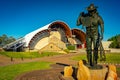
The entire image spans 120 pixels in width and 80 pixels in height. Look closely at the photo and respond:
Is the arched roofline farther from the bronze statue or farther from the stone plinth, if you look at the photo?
the stone plinth

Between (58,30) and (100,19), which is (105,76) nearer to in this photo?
(100,19)

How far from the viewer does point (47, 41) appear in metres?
60.6

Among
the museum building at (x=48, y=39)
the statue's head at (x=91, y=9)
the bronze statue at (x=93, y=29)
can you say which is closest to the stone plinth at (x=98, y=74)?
the bronze statue at (x=93, y=29)

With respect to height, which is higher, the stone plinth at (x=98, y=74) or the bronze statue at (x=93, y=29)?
the bronze statue at (x=93, y=29)

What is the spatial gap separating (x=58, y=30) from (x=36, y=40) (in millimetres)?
9458

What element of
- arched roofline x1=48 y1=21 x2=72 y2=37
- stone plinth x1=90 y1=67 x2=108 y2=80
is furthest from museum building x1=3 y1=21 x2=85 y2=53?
stone plinth x1=90 y1=67 x2=108 y2=80

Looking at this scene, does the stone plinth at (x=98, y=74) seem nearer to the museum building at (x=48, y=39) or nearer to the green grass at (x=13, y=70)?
the green grass at (x=13, y=70)

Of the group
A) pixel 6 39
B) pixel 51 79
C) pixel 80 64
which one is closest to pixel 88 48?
pixel 80 64

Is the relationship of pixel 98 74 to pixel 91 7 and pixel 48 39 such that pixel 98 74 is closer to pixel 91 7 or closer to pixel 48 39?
pixel 91 7

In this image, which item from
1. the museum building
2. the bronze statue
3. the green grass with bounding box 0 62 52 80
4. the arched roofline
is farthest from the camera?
the arched roofline

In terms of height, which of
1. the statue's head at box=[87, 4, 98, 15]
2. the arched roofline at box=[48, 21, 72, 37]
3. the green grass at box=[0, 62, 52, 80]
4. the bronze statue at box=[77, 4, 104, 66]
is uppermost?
the arched roofline at box=[48, 21, 72, 37]

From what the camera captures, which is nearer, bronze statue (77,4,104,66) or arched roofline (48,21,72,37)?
bronze statue (77,4,104,66)

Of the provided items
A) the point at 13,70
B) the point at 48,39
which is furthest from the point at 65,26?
the point at 13,70

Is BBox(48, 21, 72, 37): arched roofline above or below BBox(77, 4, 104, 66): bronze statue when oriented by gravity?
above
